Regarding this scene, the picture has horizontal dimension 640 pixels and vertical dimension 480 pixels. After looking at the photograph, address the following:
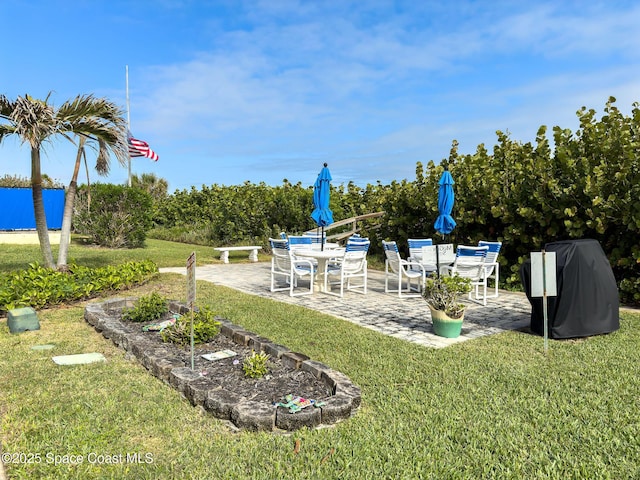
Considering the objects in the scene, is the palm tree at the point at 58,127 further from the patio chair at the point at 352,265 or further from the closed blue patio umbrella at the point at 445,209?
the closed blue patio umbrella at the point at 445,209

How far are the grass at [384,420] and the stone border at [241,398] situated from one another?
0.09m

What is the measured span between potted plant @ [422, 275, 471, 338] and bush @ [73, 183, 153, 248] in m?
12.4

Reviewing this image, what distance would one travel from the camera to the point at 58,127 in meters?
7.64

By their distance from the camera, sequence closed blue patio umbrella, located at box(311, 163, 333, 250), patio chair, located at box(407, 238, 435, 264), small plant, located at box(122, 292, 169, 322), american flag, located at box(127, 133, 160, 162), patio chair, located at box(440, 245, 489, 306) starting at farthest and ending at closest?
american flag, located at box(127, 133, 160, 162), closed blue patio umbrella, located at box(311, 163, 333, 250), patio chair, located at box(407, 238, 435, 264), patio chair, located at box(440, 245, 489, 306), small plant, located at box(122, 292, 169, 322)

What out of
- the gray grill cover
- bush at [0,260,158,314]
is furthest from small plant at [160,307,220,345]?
the gray grill cover

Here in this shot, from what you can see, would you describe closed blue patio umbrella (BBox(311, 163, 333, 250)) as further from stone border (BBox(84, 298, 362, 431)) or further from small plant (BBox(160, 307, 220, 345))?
small plant (BBox(160, 307, 220, 345))

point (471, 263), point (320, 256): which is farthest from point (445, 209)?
point (320, 256)

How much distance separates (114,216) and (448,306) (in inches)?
499

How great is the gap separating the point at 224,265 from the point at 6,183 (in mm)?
26949

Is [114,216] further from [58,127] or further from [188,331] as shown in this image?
[188,331]

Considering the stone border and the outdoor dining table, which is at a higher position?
the outdoor dining table

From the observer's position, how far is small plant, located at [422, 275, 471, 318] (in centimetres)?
524

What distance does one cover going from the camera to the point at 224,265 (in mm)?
12047

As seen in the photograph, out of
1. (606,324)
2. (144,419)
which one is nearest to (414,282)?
(606,324)
